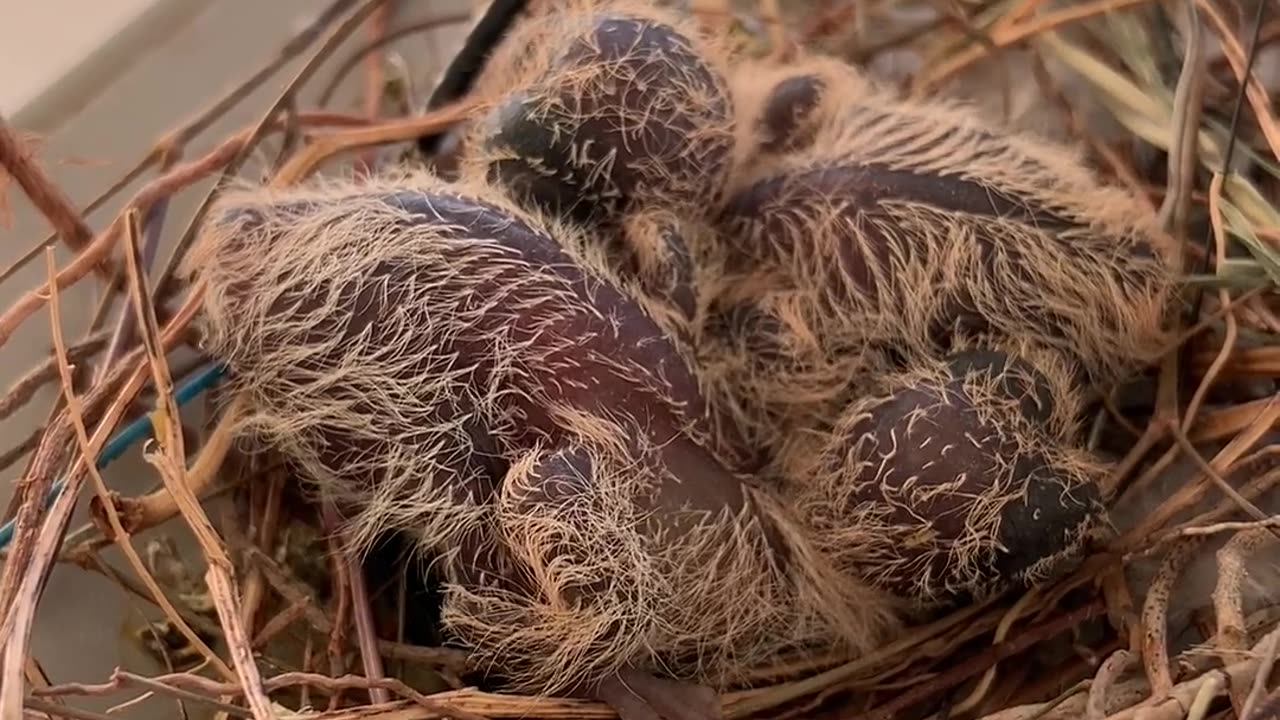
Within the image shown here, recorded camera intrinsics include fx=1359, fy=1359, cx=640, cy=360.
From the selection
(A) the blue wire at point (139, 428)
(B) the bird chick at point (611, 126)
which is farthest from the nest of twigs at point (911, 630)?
(B) the bird chick at point (611, 126)

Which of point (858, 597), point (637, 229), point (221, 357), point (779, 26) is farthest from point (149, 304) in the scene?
point (779, 26)

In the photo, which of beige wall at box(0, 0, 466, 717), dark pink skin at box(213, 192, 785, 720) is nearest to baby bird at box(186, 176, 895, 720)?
dark pink skin at box(213, 192, 785, 720)

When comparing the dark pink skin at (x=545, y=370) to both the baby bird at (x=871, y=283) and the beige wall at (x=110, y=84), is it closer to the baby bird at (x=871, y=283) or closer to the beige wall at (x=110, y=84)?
the baby bird at (x=871, y=283)

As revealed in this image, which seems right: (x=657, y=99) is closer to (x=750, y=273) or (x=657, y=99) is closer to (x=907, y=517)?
(x=750, y=273)

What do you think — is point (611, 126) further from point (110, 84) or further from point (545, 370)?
point (110, 84)

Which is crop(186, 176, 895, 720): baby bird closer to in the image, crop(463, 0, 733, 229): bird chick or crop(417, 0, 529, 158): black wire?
crop(463, 0, 733, 229): bird chick

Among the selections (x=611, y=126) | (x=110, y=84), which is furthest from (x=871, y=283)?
(x=110, y=84)

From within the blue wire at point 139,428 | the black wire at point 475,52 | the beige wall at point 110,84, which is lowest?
the blue wire at point 139,428
